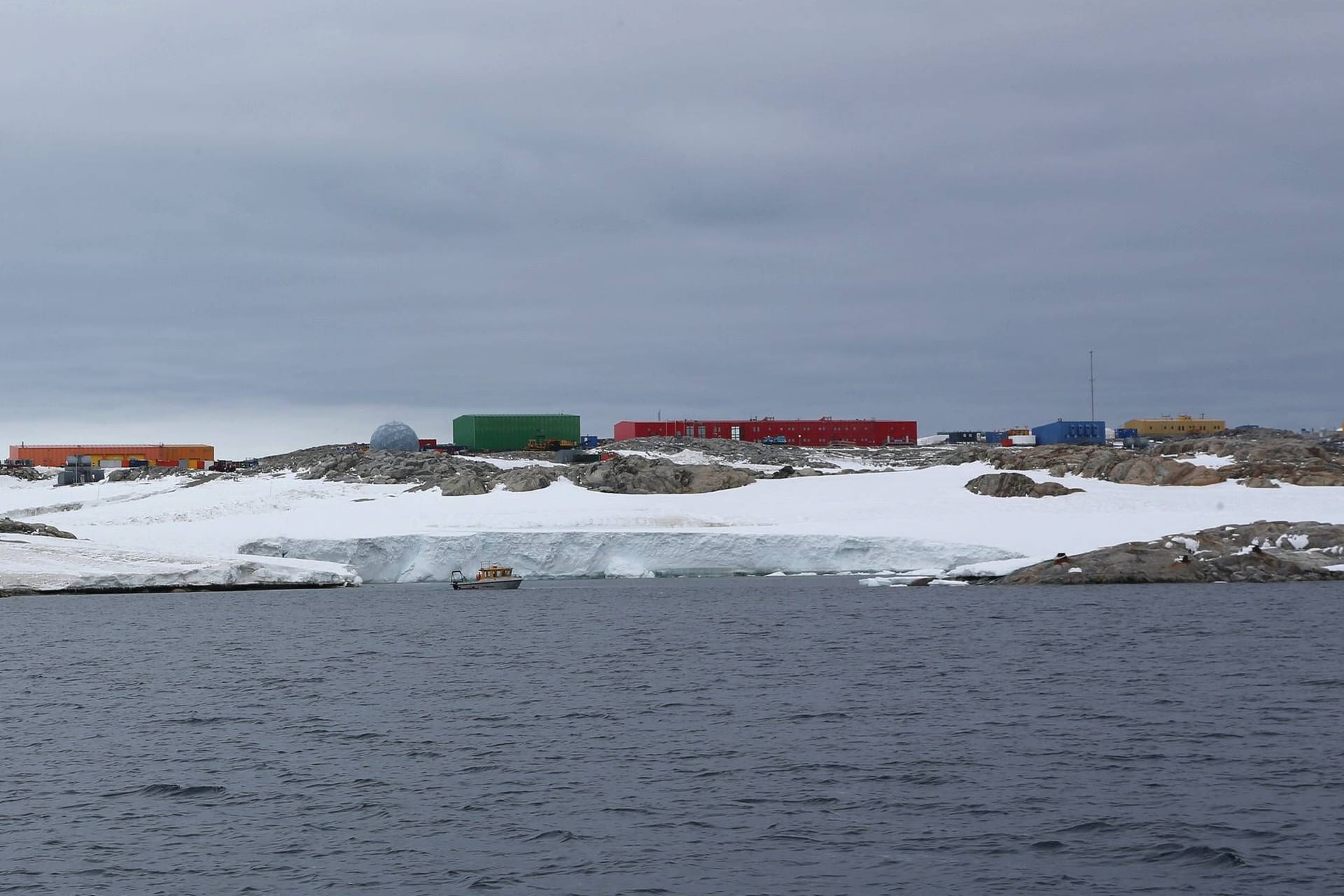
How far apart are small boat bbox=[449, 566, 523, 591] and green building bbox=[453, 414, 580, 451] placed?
276ft

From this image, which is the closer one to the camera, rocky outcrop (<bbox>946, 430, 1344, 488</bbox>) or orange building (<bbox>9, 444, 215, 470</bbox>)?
rocky outcrop (<bbox>946, 430, 1344, 488</bbox>)

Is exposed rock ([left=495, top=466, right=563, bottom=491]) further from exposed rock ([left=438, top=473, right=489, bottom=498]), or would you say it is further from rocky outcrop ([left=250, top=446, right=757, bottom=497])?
exposed rock ([left=438, top=473, right=489, bottom=498])

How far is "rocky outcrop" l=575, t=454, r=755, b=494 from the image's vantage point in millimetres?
88000

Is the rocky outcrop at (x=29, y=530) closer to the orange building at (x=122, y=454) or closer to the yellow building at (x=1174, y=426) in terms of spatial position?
the orange building at (x=122, y=454)

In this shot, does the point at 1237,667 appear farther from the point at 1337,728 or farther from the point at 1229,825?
the point at 1229,825

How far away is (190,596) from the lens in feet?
198

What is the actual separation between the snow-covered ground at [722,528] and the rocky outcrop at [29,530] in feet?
7.46

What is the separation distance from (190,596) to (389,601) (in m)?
10.5

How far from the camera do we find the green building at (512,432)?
489ft

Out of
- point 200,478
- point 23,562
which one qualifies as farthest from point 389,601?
point 200,478

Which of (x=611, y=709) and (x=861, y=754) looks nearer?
(x=861, y=754)

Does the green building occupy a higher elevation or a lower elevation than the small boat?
higher

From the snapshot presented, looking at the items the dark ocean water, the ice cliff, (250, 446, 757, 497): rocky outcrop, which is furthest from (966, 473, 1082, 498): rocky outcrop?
the dark ocean water

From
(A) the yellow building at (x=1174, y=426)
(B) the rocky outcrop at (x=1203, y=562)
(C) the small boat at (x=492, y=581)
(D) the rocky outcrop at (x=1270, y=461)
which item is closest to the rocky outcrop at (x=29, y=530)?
(C) the small boat at (x=492, y=581)
